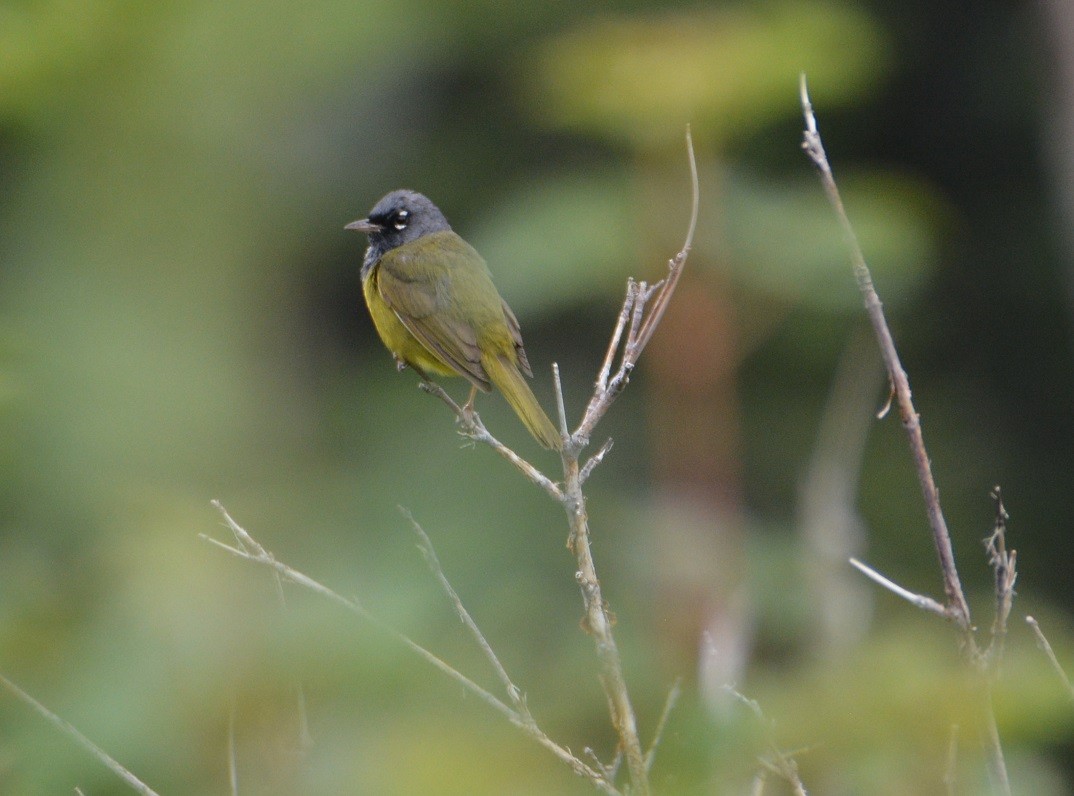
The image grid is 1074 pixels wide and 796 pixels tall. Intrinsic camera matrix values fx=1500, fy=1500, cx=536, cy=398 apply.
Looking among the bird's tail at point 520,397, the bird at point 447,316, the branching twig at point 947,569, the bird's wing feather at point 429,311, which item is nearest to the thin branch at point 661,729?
the branching twig at point 947,569

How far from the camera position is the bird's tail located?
355 cm

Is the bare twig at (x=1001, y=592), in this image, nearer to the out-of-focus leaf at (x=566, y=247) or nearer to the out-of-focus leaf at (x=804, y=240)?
the out-of-focus leaf at (x=804, y=240)

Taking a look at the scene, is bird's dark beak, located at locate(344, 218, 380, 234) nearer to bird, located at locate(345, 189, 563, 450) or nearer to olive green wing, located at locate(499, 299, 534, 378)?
bird, located at locate(345, 189, 563, 450)

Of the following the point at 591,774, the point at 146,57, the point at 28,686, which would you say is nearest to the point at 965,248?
the point at 146,57

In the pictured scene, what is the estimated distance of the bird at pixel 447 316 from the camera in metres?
3.94

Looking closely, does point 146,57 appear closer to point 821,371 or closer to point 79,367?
point 79,367

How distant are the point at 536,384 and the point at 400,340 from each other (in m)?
4.91

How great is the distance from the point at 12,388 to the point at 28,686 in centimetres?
96

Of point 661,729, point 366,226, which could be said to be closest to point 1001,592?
point 661,729

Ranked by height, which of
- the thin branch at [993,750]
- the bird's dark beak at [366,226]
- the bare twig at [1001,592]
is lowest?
the thin branch at [993,750]

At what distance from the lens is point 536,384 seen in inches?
357

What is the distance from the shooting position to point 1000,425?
29.2ft

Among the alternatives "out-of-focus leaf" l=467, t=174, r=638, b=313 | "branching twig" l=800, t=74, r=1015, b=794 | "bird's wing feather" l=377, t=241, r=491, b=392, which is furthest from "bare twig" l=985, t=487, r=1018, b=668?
"out-of-focus leaf" l=467, t=174, r=638, b=313

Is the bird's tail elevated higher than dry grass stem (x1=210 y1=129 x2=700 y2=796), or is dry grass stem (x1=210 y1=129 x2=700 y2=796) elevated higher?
dry grass stem (x1=210 y1=129 x2=700 y2=796)
